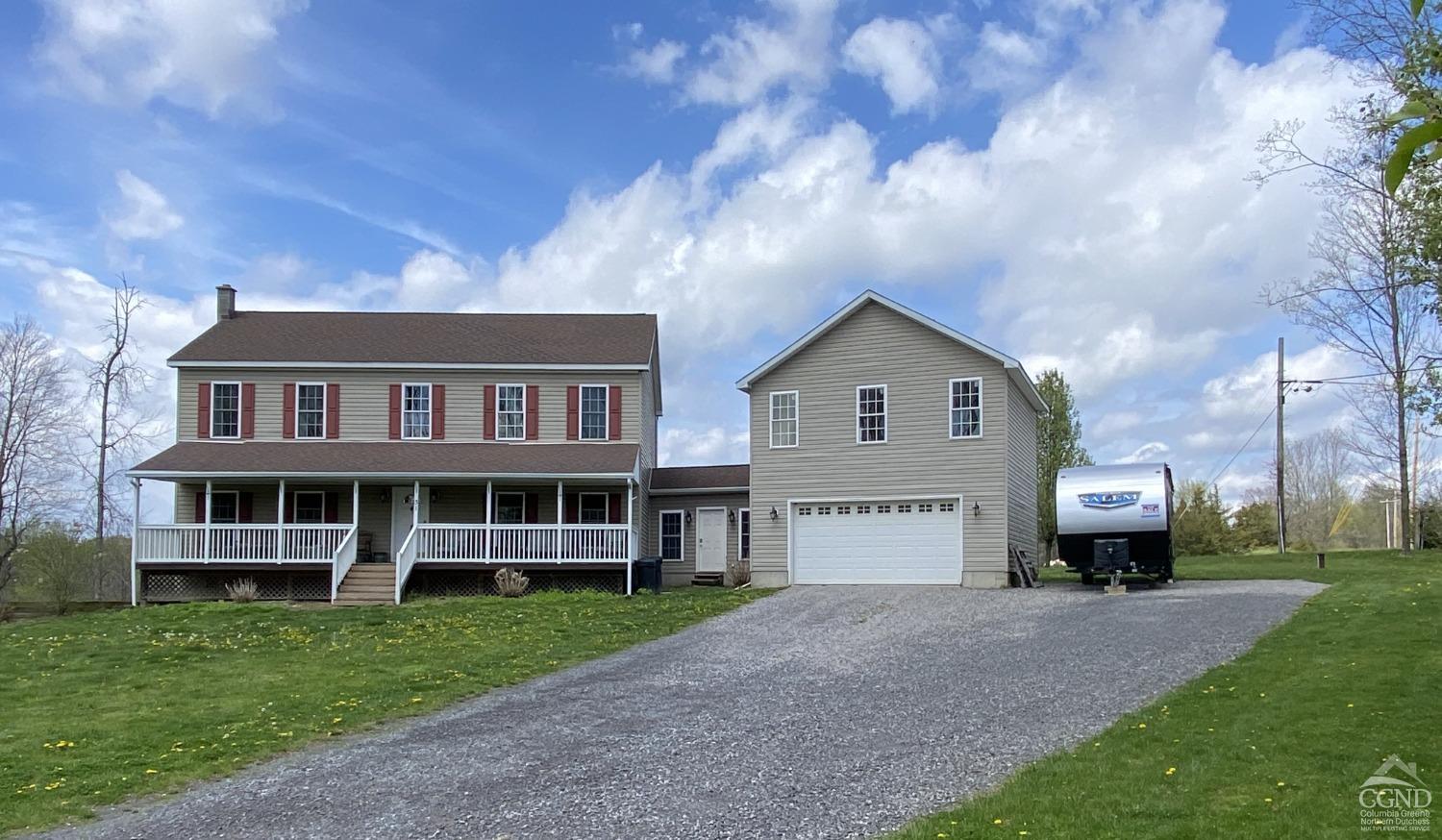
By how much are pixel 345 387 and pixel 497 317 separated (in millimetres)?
4870

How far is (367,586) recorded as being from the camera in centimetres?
2473

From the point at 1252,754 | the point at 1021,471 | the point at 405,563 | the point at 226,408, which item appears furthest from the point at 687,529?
→ the point at 1252,754

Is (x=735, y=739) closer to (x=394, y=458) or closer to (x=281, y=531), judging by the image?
(x=394, y=458)

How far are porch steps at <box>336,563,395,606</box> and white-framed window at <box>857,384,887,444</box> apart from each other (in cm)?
1086

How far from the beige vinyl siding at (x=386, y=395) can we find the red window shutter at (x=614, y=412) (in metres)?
0.10

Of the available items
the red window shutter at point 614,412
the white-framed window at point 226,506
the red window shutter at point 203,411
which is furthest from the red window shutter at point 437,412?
the red window shutter at point 203,411

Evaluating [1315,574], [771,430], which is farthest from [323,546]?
[1315,574]

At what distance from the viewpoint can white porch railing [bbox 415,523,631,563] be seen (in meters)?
25.3

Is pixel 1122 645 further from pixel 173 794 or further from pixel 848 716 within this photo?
pixel 173 794

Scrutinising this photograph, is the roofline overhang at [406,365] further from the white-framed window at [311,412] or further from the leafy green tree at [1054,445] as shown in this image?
the leafy green tree at [1054,445]

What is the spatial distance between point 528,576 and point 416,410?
512cm

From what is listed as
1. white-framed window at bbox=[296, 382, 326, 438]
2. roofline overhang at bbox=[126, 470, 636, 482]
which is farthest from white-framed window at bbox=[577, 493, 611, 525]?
white-framed window at bbox=[296, 382, 326, 438]

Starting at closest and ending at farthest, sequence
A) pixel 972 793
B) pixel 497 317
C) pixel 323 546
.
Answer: pixel 972 793 → pixel 323 546 → pixel 497 317

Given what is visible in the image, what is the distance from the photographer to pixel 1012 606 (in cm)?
1992
